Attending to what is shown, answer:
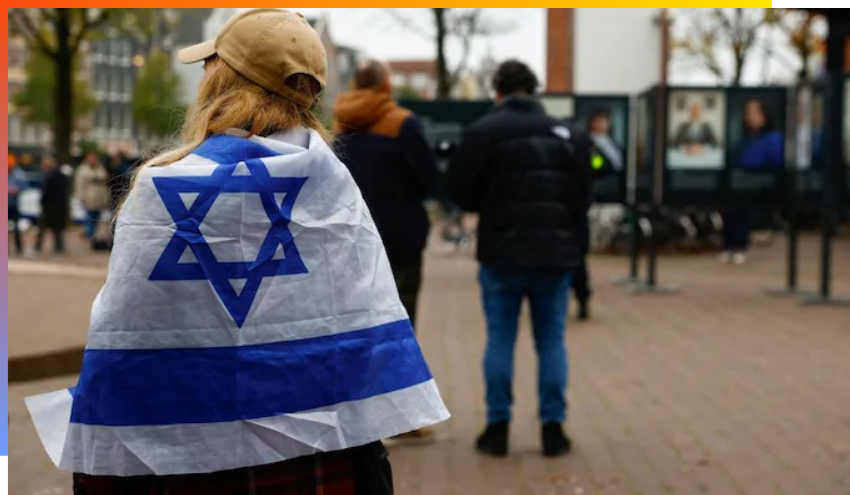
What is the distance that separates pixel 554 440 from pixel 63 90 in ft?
87.5

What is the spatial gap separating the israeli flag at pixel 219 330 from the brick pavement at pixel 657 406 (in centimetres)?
324

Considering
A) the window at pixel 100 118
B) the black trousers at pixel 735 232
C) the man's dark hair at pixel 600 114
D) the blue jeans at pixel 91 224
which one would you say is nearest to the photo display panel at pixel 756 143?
the man's dark hair at pixel 600 114

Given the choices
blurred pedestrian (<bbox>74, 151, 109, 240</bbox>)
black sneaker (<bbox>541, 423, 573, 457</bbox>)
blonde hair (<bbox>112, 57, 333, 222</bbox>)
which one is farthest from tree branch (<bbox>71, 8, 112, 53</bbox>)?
blonde hair (<bbox>112, 57, 333, 222</bbox>)

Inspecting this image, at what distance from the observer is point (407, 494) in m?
5.72

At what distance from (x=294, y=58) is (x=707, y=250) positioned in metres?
20.9

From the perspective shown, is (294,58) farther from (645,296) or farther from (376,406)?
(645,296)

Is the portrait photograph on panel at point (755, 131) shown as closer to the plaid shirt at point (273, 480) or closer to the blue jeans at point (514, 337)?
the blue jeans at point (514, 337)

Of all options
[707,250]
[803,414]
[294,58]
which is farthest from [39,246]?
[294,58]

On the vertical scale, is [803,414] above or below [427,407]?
below

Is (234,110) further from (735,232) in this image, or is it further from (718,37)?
(718,37)

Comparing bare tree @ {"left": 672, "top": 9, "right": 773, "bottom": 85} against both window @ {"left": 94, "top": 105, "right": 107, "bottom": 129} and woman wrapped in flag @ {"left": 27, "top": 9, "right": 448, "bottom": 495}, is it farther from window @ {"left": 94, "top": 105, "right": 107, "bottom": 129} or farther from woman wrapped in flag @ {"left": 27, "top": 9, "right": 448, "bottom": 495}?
window @ {"left": 94, "top": 105, "right": 107, "bottom": 129}

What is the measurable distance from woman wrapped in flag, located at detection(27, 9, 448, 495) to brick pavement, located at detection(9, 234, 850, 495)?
3196 mm

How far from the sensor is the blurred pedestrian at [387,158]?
20.8 ft

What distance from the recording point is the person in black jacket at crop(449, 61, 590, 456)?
623 cm
